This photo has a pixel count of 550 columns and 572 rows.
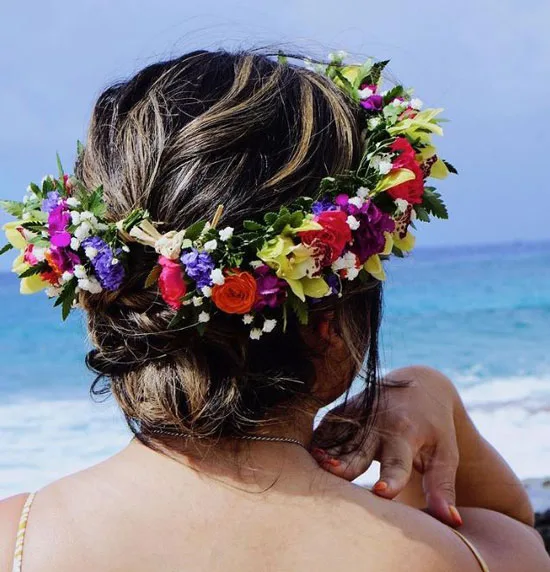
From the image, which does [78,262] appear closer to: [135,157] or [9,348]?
[135,157]

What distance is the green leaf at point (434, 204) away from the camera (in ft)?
6.42

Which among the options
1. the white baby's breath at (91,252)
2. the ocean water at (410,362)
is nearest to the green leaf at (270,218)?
the white baby's breath at (91,252)

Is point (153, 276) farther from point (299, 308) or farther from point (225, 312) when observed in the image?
point (299, 308)

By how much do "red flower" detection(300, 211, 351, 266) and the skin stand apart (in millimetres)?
150

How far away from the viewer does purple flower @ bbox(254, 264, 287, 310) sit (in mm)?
1674

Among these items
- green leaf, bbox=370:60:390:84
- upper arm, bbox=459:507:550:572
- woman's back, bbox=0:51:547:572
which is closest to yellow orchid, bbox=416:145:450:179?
woman's back, bbox=0:51:547:572

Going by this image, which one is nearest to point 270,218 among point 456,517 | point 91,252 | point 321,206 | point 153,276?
point 321,206

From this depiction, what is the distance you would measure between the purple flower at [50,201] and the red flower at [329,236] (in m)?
0.53

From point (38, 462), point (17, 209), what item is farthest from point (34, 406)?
point (17, 209)

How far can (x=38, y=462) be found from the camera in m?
7.38

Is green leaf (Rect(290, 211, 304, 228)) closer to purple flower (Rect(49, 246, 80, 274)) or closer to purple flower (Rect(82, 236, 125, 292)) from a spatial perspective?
purple flower (Rect(82, 236, 125, 292))

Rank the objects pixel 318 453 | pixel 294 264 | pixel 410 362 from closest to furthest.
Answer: pixel 294 264 → pixel 318 453 → pixel 410 362

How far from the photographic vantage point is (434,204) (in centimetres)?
196

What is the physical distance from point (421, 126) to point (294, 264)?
47 cm
